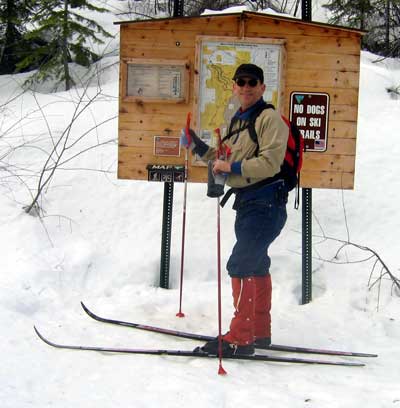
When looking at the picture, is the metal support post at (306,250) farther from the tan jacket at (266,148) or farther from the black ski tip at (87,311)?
the black ski tip at (87,311)

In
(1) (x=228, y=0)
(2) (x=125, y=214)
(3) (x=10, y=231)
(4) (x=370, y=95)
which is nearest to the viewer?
(3) (x=10, y=231)

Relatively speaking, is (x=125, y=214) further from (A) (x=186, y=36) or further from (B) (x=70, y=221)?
(A) (x=186, y=36)

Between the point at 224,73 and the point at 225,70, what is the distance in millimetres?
29

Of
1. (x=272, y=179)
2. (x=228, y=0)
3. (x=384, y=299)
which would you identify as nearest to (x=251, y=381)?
(x=272, y=179)

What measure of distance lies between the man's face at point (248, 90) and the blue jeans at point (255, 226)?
64 cm

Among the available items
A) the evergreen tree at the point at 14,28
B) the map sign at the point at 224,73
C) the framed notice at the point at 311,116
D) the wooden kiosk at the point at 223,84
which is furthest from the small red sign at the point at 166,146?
the evergreen tree at the point at 14,28

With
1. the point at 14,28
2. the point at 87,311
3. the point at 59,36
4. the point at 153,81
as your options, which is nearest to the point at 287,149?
the point at 153,81

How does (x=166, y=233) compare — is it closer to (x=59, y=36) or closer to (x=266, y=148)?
(x=266, y=148)

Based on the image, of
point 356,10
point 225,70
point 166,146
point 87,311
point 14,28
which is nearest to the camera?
point 87,311

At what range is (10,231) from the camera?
5.88 meters

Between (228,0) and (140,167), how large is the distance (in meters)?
7.97

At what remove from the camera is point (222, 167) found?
3959 millimetres

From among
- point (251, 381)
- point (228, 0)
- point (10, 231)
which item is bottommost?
point (251, 381)

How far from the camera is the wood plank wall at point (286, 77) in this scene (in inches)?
202
